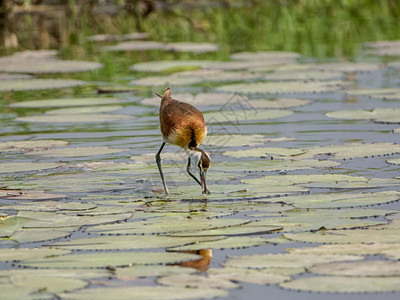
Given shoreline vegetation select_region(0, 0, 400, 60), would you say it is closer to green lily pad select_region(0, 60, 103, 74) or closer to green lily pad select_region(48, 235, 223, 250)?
green lily pad select_region(0, 60, 103, 74)

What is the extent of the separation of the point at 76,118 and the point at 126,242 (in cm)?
429

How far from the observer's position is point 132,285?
4.00m

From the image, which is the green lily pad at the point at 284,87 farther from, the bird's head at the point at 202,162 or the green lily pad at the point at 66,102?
the bird's head at the point at 202,162

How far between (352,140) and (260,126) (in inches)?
44.3

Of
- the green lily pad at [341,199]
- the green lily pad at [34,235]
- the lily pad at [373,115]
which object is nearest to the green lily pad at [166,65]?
the lily pad at [373,115]

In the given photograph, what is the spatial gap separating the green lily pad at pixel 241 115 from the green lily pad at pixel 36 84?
2.49m

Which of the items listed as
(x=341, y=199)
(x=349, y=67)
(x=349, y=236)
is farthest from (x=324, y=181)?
(x=349, y=67)

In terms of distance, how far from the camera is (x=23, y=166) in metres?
6.66

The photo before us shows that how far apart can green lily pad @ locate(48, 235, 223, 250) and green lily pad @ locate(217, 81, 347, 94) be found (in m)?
5.26

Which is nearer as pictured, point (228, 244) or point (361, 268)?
point (361, 268)

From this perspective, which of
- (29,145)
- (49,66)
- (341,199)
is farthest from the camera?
(49,66)

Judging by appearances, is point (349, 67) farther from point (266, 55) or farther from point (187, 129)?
point (187, 129)

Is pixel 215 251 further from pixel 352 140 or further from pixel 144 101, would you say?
pixel 144 101

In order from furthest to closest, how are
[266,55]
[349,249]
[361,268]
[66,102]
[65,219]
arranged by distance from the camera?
[266,55] → [66,102] → [65,219] → [349,249] → [361,268]
